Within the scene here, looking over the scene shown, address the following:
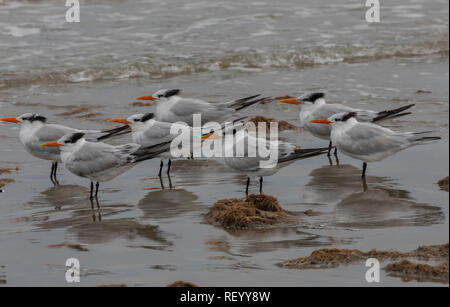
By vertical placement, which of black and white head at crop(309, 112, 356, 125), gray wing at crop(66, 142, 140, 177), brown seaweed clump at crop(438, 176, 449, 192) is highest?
black and white head at crop(309, 112, 356, 125)

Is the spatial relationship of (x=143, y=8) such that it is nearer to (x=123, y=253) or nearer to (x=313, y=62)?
(x=313, y=62)

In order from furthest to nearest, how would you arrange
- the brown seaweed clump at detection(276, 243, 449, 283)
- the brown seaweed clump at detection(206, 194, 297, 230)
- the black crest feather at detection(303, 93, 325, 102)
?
the black crest feather at detection(303, 93, 325, 102) < the brown seaweed clump at detection(206, 194, 297, 230) < the brown seaweed clump at detection(276, 243, 449, 283)

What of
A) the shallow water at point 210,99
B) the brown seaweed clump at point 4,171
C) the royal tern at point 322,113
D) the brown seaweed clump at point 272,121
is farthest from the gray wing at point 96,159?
the brown seaweed clump at point 272,121

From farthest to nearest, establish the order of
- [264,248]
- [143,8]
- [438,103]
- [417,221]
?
[143,8] < [438,103] < [417,221] < [264,248]

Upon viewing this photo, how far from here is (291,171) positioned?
8.05m

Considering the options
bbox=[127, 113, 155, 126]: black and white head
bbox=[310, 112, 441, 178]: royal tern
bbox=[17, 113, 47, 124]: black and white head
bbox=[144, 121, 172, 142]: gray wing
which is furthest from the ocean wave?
bbox=[310, 112, 441, 178]: royal tern

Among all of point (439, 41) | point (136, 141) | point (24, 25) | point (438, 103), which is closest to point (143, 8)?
point (24, 25)

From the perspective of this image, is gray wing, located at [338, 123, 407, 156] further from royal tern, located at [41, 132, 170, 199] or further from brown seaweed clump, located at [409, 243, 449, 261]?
brown seaweed clump, located at [409, 243, 449, 261]

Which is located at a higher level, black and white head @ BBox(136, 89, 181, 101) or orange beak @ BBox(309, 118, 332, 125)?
black and white head @ BBox(136, 89, 181, 101)

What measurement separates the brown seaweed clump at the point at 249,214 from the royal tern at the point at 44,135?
6.89 feet

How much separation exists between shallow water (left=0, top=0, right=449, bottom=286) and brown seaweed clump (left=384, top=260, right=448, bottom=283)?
0.32ft

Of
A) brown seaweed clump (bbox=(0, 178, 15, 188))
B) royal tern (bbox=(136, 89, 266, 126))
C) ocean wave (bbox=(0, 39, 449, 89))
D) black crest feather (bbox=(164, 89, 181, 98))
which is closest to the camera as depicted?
brown seaweed clump (bbox=(0, 178, 15, 188))

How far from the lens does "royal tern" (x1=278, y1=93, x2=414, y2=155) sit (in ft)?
27.6

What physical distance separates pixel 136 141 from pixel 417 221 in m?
3.43
